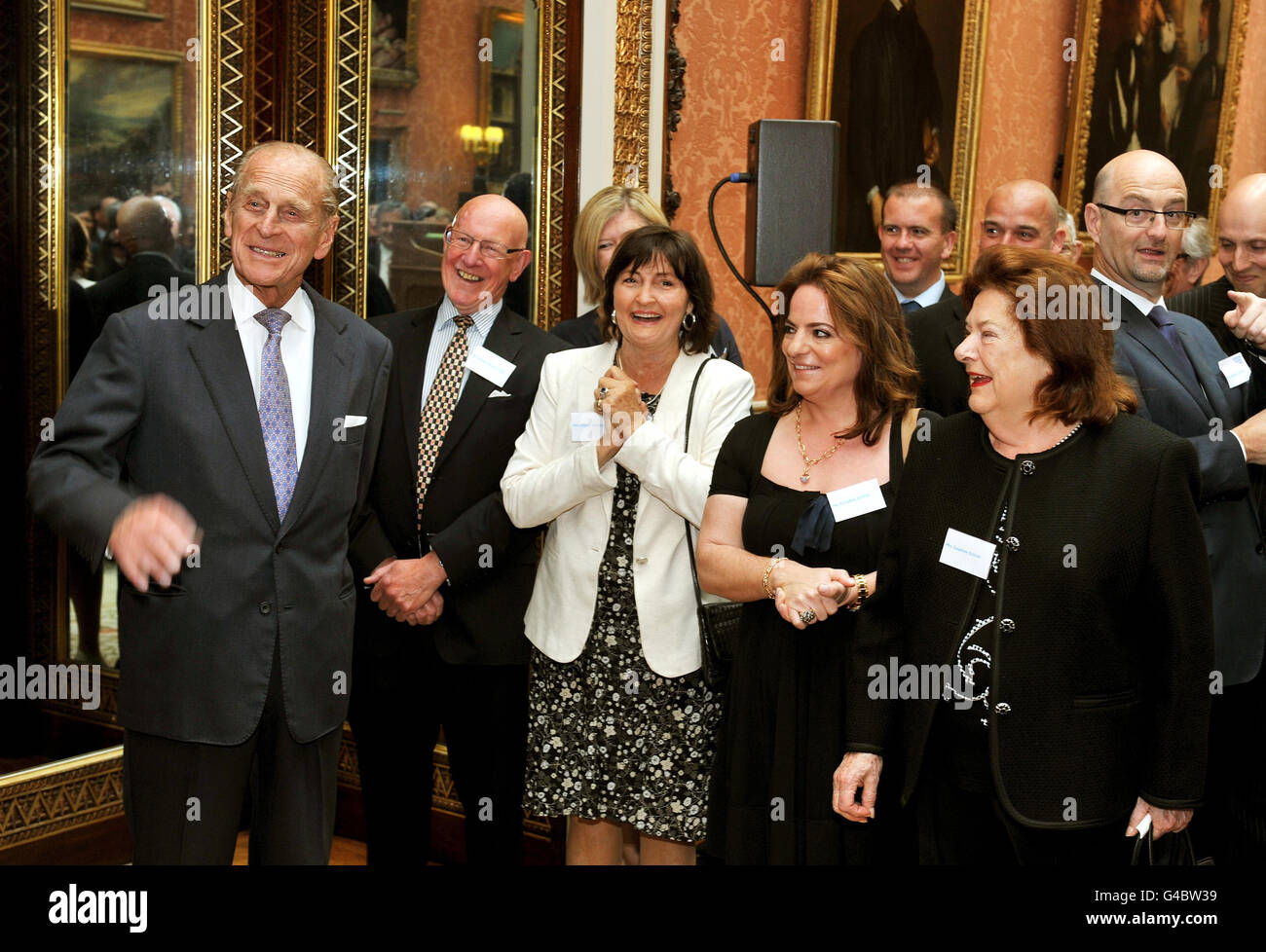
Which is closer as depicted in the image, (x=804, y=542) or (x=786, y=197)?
(x=804, y=542)

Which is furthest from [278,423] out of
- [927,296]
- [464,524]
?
[927,296]

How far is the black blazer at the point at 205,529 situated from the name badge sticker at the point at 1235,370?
227 centimetres

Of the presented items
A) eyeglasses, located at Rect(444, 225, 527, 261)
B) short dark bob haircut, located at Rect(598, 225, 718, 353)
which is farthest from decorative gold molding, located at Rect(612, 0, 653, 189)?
short dark bob haircut, located at Rect(598, 225, 718, 353)

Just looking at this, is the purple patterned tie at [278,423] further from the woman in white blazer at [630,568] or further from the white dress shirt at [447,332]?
the white dress shirt at [447,332]

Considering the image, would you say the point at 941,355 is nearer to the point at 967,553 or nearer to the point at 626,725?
the point at 967,553

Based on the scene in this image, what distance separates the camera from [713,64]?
14.9 feet

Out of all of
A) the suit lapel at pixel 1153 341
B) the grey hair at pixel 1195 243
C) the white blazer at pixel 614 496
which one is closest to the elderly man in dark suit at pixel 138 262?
the white blazer at pixel 614 496

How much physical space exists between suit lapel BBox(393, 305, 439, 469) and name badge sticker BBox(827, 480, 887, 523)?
116 centimetres

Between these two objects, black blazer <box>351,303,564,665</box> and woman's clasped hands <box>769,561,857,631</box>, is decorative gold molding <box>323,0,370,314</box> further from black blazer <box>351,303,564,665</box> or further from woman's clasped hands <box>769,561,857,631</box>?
woman's clasped hands <box>769,561,857,631</box>

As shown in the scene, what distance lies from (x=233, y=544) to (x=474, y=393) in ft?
3.21

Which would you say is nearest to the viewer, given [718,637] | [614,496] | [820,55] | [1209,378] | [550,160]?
[718,637]

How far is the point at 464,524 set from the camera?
10.5ft

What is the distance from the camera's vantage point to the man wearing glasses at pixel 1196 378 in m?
3.05
